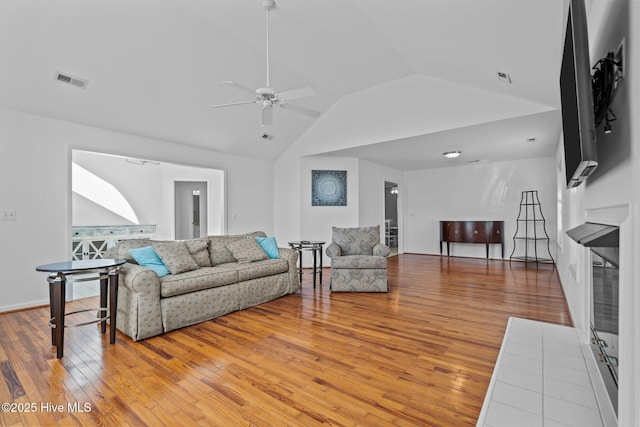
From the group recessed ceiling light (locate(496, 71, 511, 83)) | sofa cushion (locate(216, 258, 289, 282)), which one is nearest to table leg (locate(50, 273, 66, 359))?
sofa cushion (locate(216, 258, 289, 282))

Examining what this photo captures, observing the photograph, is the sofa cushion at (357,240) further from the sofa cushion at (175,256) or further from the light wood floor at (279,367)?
the sofa cushion at (175,256)

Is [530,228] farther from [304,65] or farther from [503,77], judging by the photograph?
[304,65]

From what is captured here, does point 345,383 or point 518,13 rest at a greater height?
point 518,13

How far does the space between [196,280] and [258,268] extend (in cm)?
85

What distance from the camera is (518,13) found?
2.19 meters

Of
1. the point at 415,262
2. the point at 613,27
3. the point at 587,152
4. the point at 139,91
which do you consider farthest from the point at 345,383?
the point at 415,262

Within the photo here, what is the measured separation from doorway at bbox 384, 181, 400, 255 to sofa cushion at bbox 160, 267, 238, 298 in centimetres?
584

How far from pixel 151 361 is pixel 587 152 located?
9.82 feet

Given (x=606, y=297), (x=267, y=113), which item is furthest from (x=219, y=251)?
(x=606, y=297)

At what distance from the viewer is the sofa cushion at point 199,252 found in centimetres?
373

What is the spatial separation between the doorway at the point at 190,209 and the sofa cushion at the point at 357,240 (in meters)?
4.29

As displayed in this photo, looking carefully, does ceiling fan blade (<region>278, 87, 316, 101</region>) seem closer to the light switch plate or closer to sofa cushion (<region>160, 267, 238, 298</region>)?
sofa cushion (<region>160, 267, 238, 298</region>)

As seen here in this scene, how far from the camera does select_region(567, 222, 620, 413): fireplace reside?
136 cm

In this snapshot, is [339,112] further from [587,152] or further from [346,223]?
[587,152]
